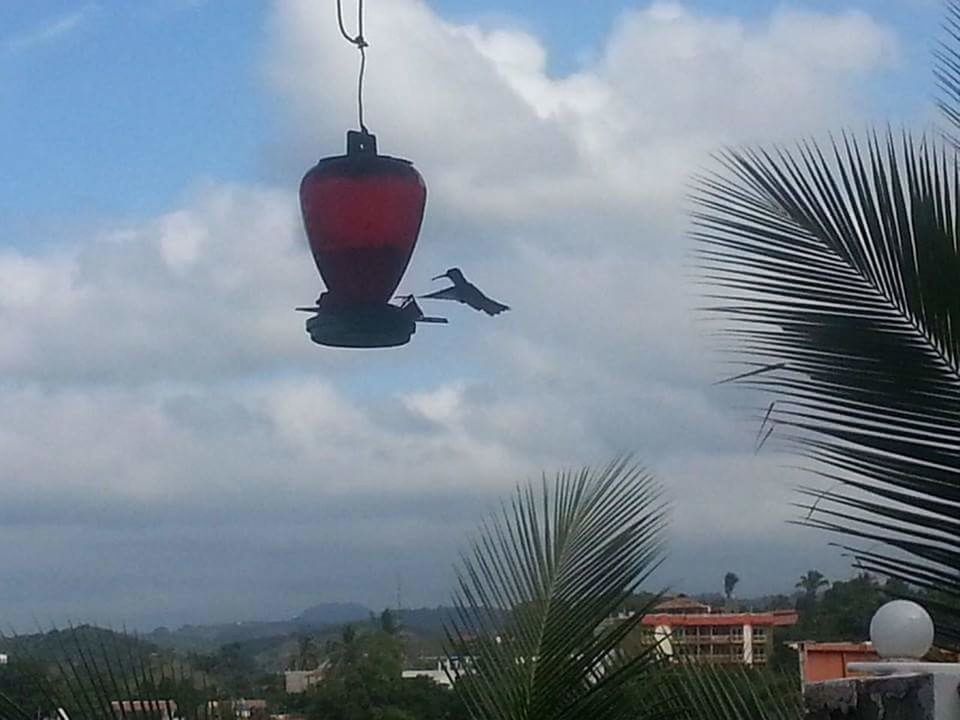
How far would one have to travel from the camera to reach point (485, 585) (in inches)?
108

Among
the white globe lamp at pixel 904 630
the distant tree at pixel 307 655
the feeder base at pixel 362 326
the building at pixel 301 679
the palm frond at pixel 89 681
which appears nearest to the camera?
the palm frond at pixel 89 681

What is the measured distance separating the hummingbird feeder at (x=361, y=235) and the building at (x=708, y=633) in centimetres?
77

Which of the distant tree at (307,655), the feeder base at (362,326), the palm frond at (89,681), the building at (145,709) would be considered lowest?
the building at (145,709)

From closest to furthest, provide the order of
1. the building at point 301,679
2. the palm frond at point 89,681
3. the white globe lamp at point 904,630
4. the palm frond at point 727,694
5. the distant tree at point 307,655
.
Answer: the palm frond at point 89,681 → the white globe lamp at point 904,630 → the palm frond at point 727,694 → the building at point 301,679 → the distant tree at point 307,655

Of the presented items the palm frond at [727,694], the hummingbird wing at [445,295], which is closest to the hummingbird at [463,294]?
the hummingbird wing at [445,295]

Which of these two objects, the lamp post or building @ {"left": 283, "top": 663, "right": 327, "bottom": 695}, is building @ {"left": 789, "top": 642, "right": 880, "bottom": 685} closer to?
the lamp post

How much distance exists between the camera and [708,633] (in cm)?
334

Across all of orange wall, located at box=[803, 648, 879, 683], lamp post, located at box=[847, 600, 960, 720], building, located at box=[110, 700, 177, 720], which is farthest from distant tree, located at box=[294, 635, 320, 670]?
lamp post, located at box=[847, 600, 960, 720]

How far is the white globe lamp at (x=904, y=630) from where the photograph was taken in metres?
2.61

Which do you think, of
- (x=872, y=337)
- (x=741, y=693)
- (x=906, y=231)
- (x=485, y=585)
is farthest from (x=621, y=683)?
(x=906, y=231)

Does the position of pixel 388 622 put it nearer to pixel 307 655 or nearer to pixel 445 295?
pixel 307 655

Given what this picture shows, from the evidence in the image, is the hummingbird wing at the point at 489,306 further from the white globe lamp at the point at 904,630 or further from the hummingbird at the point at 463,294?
the white globe lamp at the point at 904,630

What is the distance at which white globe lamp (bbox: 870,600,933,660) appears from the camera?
2.61 m

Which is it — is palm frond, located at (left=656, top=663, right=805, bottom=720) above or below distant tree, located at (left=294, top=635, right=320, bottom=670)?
below
